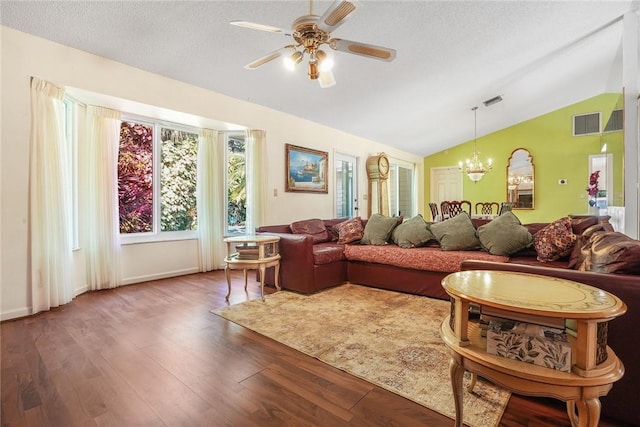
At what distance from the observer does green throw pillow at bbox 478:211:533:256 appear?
9.91ft

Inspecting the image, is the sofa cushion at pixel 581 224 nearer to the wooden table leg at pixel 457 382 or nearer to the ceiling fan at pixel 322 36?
the ceiling fan at pixel 322 36

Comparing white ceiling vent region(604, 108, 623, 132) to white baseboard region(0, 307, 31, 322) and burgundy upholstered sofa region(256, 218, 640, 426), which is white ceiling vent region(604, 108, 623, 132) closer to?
burgundy upholstered sofa region(256, 218, 640, 426)

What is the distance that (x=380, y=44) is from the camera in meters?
3.55

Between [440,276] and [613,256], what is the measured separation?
68.7 inches

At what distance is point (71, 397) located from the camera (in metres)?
1.57

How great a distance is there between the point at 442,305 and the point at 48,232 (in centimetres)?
397

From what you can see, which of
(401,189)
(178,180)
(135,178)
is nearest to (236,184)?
(178,180)

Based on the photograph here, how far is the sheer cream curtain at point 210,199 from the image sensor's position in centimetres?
456

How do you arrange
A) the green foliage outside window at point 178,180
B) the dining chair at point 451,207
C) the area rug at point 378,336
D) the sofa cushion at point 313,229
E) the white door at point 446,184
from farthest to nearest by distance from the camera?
the white door at point 446,184
the dining chair at point 451,207
the green foliage outside window at point 178,180
the sofa cushion at point 313,229
the area rug at point 378,336

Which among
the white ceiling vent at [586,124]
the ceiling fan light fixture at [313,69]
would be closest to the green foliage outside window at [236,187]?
the ceiling fan light fixture at [313,69]

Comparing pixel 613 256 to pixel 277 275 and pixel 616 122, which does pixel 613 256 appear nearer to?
pixel 277 275

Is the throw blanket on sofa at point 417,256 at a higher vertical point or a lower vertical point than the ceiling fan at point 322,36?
lower

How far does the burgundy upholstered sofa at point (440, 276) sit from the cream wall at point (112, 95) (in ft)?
4.51

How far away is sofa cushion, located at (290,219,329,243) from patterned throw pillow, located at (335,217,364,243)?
25 centimetres
